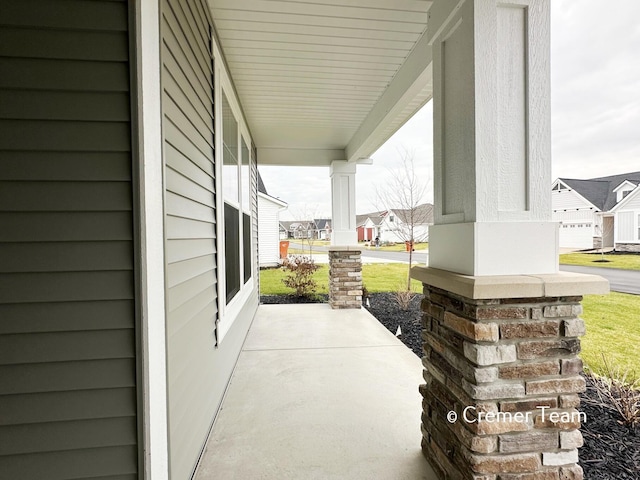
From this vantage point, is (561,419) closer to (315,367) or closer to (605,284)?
(605,284)

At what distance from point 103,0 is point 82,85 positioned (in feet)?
1.07

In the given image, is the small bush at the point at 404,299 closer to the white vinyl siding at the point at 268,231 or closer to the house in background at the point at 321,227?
the house in background at the point at 321,227

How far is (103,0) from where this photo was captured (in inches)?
47.1

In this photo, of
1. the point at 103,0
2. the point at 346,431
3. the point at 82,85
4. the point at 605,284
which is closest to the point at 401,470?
the point at 346,431

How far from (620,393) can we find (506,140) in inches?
80.5

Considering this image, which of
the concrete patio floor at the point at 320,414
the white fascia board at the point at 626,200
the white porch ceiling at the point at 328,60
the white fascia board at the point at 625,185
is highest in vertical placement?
the white porch ceiling at the point at 328,60

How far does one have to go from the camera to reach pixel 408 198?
23.7ft

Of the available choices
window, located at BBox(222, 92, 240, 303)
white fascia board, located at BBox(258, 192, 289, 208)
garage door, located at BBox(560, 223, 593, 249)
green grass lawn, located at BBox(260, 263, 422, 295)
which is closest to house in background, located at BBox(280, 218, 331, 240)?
white fascia board, located at BBox(258, 192, 289, 208)

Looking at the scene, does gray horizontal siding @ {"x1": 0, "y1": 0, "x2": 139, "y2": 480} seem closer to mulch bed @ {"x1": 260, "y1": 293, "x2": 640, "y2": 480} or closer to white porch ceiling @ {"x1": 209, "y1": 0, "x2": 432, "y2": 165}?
white porch ceiling @ {"x1": 209, "y1": 0, "x2": 432, "y2": 165}

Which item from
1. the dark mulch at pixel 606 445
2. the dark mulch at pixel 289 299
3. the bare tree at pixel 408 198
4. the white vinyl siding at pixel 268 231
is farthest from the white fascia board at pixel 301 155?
the white vinyl siding at pixel 268 231

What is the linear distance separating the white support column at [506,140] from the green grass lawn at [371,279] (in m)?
5.84

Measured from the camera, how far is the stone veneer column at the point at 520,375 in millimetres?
1380

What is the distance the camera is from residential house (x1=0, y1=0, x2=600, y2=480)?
3.82 ft

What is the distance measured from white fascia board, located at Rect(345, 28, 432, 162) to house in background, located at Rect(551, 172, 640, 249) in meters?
1.31
